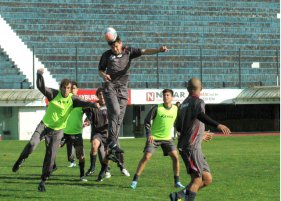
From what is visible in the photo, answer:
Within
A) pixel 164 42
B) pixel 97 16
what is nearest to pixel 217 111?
pixel 164 42

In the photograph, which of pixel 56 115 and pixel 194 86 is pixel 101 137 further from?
pixel 194 86

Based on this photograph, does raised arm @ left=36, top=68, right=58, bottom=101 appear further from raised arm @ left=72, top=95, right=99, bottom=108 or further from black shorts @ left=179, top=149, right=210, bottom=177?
black shorts @ left=179, top=149, right=210, bottom=177

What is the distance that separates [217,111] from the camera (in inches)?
2146

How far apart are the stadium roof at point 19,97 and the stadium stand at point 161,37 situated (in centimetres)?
274

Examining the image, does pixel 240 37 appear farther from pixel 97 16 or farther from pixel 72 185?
pixel 72 185

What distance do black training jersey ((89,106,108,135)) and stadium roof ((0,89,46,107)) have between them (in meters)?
29.0

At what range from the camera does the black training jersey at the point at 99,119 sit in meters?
18.5

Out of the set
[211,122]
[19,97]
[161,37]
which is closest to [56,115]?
[211,122]

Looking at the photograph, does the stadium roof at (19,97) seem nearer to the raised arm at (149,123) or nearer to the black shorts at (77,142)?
the black shorts at (77,142)

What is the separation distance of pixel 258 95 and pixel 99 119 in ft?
115

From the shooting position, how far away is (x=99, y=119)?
1858cm

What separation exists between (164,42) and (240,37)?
20.1ft

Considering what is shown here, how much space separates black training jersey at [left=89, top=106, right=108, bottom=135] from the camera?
18.5 metres

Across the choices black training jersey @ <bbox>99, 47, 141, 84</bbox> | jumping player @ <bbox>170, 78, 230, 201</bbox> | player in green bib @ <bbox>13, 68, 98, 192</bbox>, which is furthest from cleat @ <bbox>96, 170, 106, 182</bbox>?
jumping player @ <bbox>170, 78, 230, 201</bbox>
